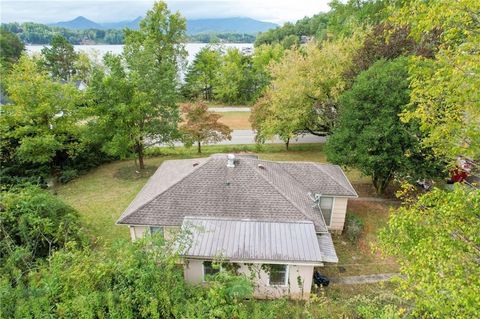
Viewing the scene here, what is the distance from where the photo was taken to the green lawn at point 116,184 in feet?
54.2

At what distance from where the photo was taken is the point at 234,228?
40.0 ft

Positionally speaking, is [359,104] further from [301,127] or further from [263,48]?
[263,48]

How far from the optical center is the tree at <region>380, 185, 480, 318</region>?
6027 millimetres

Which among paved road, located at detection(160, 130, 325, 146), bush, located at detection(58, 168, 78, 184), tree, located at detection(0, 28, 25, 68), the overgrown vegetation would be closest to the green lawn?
the overgrown vegetation

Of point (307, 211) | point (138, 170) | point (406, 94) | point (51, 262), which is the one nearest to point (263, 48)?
point (138, 170)

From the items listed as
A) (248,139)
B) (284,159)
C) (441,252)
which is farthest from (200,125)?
(441,252)

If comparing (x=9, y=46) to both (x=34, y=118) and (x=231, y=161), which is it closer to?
(x=34, y=118)

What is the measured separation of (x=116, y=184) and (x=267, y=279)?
14.5 m

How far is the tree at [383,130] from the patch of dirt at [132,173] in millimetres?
14639

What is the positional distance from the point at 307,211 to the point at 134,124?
14.2 metres

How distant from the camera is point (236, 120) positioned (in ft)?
132

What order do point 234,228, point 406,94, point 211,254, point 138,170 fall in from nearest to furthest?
point 211,254, point 234,228, point 406,94, point 138,170

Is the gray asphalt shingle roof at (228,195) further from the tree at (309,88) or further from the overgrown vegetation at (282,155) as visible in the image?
the tree at (309,88)

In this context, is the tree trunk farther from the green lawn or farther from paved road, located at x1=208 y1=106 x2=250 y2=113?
paved road, located at x1=208 y1=106 x2=250 y2=113
